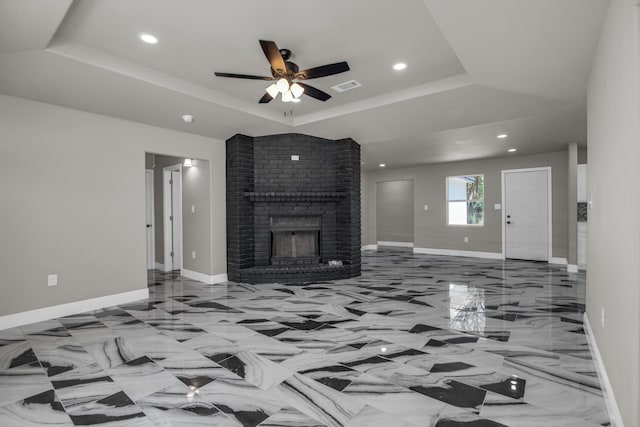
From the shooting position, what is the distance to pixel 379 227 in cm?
1124

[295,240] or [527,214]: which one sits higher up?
[527,214]

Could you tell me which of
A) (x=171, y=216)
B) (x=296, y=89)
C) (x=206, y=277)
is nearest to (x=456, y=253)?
(x=206, y=277)

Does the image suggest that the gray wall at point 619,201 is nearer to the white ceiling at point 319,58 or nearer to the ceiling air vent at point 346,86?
the white ceiling at point 319,58

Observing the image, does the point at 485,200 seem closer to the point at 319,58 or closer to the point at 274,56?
the point at 319,58

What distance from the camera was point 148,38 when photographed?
9.60 ft

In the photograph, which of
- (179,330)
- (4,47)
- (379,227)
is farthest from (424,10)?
(379,227)

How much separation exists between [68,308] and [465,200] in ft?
26.3

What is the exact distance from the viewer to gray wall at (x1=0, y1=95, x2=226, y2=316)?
3.54m

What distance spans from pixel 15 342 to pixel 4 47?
2.46 meters

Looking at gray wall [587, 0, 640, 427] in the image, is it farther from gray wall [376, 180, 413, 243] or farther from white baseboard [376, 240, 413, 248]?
gray wall [376, 180, 413, 243]

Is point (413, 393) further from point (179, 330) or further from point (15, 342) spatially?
point (15, 342)

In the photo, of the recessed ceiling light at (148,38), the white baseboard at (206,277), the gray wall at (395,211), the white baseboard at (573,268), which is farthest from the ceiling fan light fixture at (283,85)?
the gray wall at (395,211)

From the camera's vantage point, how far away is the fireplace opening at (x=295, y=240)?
19.5ft

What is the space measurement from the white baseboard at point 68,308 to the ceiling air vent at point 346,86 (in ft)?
11.8
